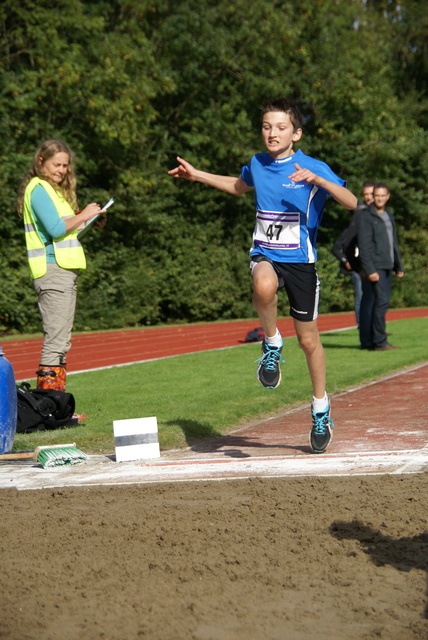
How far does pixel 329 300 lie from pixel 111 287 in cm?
777

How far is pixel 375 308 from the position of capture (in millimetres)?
13328

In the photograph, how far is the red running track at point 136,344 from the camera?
13984 millimetres

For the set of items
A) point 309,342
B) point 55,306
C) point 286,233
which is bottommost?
point 309,342

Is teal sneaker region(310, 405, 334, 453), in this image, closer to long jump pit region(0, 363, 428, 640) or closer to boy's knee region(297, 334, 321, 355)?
long jump pit region(0, 363, 428, 640)

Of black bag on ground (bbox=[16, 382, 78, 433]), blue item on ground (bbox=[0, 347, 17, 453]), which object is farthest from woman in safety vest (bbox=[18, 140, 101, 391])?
blue item on ground (bbox=[0, 347, 17, 453])

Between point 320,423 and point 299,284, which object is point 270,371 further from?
point 299,284

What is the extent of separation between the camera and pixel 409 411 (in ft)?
25.4

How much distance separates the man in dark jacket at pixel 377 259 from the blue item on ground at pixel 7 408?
7850 millimetres

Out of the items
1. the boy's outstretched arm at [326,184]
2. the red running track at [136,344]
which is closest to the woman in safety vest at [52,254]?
the boy's outstretched arm at [326,184]

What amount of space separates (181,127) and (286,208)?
23125mm

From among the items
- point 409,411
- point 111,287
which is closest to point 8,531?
point 409,411

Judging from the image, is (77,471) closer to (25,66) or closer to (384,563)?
(384,563)

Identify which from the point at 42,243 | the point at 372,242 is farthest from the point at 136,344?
the point at 42,243

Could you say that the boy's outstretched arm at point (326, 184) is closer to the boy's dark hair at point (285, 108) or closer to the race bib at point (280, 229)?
the race bib at point (280, 229)
